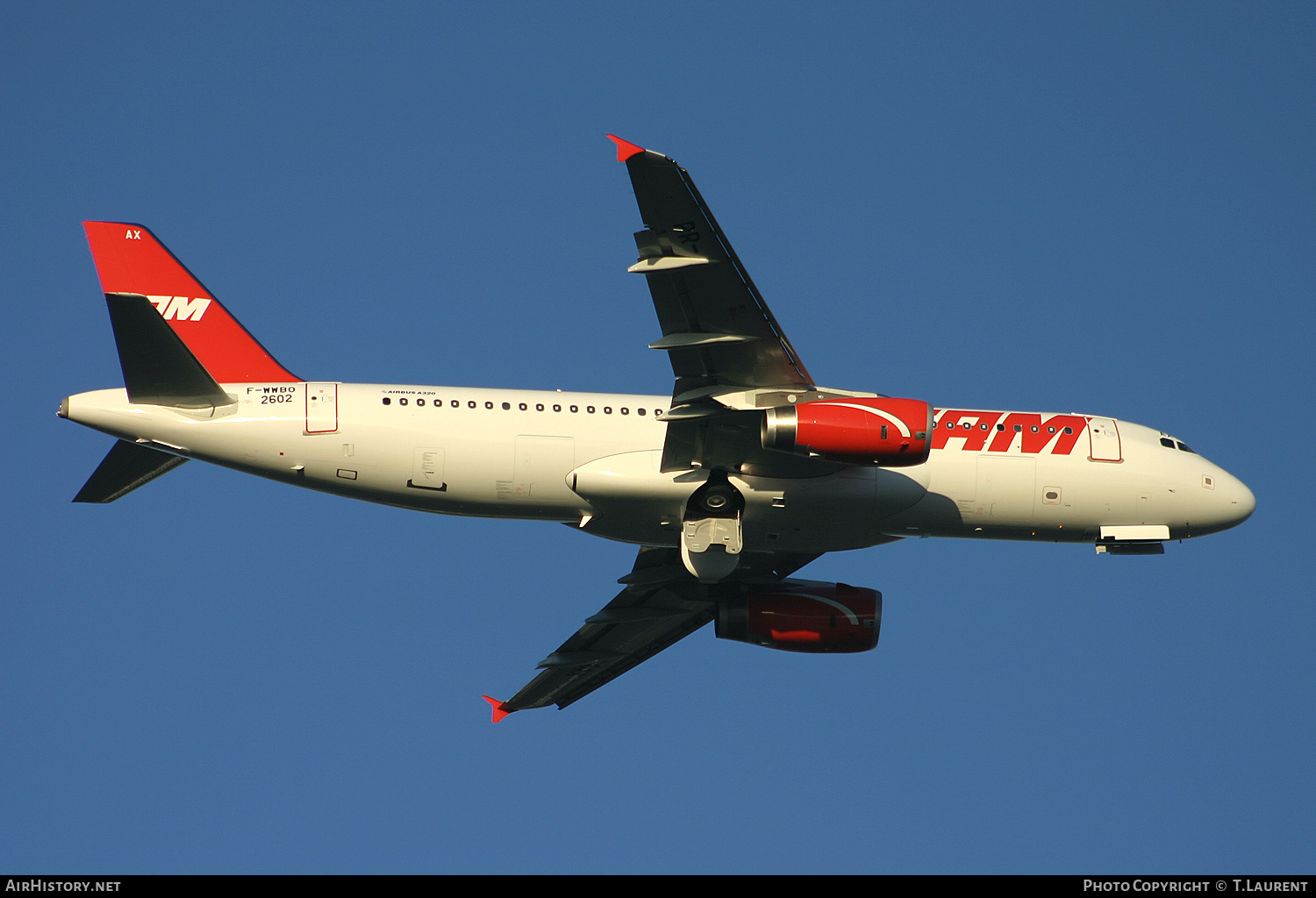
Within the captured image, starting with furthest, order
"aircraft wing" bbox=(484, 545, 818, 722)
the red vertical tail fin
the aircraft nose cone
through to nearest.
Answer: "aircraft wing" bbox=(484, 545, 818, 722) < the aircraft nose cone < the red vertical tail fin

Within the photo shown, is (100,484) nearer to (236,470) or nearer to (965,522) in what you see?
(236,470)

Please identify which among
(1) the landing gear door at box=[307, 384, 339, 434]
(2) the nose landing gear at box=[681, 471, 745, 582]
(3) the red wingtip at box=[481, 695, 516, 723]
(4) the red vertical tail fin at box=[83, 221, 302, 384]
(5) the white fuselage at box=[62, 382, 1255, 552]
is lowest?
(3) the red wingtip at box=[481, 695, 516, 723]

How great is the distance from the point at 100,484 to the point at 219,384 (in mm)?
3253

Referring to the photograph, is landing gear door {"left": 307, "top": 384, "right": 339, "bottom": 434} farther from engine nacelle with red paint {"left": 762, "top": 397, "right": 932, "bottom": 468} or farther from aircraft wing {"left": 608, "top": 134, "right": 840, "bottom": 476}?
engine nacelle with red paint {"left": 762, "top": 397, "right": 932, "bottom": 468}

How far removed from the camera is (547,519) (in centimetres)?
2761

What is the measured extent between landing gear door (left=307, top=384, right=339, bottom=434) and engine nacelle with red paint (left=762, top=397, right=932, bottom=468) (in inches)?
356

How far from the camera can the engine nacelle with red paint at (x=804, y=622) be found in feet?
102

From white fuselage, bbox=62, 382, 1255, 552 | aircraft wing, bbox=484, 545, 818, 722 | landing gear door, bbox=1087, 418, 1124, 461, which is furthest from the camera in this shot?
aircraft wing, bbox=484, 545, 818, 722

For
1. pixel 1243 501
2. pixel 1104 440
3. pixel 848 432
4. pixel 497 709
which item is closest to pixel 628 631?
pixel 497 709

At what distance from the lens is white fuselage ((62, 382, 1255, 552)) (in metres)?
26.5

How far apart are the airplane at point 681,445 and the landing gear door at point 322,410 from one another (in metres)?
0.04

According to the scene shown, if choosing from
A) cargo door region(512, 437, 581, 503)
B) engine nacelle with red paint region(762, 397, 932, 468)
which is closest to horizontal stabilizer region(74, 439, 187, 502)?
cargo door region(512, 437, 581, 503)

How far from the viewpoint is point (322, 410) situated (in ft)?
88.2

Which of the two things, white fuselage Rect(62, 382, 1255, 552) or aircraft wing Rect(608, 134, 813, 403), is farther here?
white fuselage Rect(62, 382, 1255, 552)
